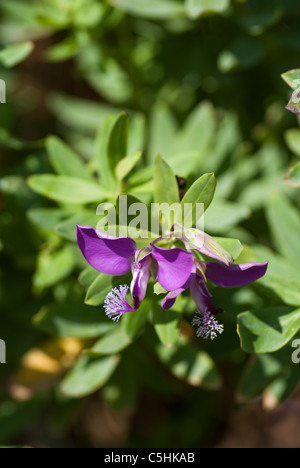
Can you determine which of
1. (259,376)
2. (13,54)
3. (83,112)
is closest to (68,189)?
(13,54)

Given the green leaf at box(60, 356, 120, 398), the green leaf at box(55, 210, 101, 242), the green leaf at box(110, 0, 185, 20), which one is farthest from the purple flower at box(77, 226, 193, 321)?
the green leaf at box(110, 0, 185, 20)

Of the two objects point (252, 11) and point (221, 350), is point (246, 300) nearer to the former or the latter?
point (221, 350)

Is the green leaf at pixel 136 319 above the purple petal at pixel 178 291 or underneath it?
underneath

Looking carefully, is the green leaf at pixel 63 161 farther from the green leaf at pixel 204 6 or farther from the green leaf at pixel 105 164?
the green leaf at pixel 204 6

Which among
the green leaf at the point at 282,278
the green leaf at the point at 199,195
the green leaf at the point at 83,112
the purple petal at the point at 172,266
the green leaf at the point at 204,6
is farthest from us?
the green leaf at the point at 83,112

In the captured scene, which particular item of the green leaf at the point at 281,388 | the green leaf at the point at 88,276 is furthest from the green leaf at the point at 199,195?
the green leaf at the point at 281,388

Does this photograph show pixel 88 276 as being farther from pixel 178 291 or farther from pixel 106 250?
pixel 178 291
